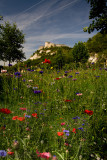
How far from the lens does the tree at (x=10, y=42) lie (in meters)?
26.2

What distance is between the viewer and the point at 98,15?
35.1 feet

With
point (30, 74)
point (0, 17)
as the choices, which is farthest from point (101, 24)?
point (0, 17)

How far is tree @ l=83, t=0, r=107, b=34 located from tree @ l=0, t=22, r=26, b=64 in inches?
729

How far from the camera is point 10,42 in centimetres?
2636

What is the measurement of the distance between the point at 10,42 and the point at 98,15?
20.0m

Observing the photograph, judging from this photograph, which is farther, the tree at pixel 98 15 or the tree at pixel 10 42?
the tree at pixel 10 42

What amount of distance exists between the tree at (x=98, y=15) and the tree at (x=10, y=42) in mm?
18521

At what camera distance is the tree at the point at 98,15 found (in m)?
10.0

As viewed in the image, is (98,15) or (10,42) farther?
(10,42)

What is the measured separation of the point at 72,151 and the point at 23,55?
2757 cm

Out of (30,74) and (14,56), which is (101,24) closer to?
(30,74)

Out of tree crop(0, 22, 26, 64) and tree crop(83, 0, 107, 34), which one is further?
tree crop(0, 22, 26, 64)

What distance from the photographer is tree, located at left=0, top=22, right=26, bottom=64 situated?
2619 centimetres

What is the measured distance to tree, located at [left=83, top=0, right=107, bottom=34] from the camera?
1004cm
